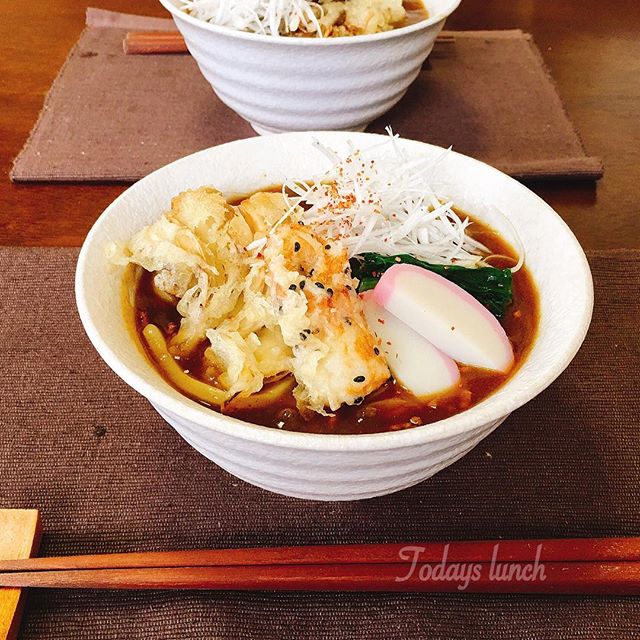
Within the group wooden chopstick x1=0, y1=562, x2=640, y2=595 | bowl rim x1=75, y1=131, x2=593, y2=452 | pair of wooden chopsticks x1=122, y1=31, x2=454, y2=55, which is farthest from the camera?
pair of wooden chopsticks x1=122, y1=31, x2=454, y2=55

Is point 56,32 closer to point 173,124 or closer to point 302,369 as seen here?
point 173,124

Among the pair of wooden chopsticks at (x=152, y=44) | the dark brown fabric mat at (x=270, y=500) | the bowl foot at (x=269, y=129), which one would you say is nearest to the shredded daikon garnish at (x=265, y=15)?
the bowl foot at (x=269, y=129)

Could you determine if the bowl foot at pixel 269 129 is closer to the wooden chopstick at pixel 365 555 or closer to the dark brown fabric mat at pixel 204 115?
the dark brown fabric mat at pixel 204 115

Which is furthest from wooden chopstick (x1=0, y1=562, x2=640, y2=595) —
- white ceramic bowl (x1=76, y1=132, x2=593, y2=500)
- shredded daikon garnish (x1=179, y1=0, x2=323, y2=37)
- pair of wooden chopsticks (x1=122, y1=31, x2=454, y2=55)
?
pair of wooden chopsticks (x1=122, y1=31, x2=454, y2=55)

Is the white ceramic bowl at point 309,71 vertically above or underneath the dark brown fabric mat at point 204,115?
above

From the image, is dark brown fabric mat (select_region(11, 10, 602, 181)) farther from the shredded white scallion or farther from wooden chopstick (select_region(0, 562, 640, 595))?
wooden chopstick (select_region(0, 562, 640, 595))

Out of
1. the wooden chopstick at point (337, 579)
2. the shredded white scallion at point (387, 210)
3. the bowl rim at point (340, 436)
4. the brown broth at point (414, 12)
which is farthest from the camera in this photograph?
the brown broth at point (414, 12)
